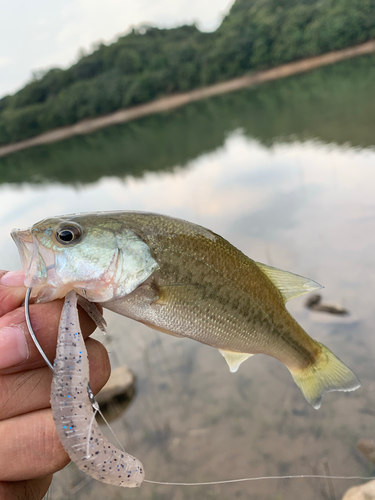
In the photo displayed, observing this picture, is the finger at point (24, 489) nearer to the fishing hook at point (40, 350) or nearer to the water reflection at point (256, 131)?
the fishing hook at point (40, 350)

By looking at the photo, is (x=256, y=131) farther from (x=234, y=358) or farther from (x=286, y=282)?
(x=234, y=358)

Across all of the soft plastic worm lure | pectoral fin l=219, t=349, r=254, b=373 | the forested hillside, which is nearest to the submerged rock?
pectoral fin l=219, t=349, r=254, b=373

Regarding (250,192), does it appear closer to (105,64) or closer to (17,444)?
(17,444)

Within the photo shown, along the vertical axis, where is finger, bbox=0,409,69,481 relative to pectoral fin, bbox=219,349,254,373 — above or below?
above

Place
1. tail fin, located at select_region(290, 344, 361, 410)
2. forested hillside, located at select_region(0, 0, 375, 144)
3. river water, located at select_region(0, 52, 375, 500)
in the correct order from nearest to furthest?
tail fin, located at select_region(290, 344, 361, 410) < river water, located at select_region(0, 52, 375, 500) < forested hillside, located at select_region(0, 0, 375, 144)

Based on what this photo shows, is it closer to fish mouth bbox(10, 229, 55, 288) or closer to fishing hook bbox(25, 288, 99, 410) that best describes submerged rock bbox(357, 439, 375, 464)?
fishing hook bbox(25, 288, 99, 410)
